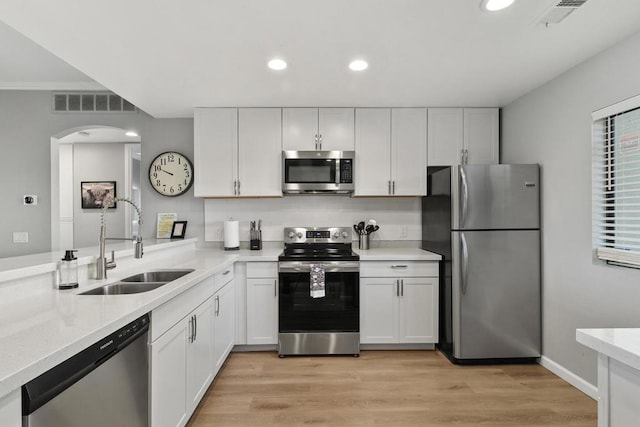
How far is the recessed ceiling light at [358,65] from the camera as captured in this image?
2330 millimetres

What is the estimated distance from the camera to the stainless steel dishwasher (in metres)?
0.92

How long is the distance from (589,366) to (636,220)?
111cm

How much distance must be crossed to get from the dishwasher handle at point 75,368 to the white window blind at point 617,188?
277 centimetres

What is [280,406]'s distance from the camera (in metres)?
2.23

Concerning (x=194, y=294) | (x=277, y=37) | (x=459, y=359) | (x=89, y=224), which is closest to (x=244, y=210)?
(x=194, y=294)

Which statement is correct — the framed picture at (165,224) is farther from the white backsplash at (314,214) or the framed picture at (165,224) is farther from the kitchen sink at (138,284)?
the kitchen sink at (138,284)

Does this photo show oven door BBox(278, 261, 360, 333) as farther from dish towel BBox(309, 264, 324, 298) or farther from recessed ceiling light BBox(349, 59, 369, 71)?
recessed ceiling light BBox(349, 59, 369, 71)

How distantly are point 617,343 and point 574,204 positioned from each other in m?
1.80

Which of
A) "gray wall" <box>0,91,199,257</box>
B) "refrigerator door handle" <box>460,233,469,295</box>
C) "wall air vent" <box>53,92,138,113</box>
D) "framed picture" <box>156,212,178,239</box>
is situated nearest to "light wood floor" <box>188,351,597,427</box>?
"refrigerator door handle" <box>460,233,469,295</box>

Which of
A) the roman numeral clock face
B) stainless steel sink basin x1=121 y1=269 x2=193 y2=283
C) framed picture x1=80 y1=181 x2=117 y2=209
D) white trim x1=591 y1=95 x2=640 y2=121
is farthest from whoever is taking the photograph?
framed picture x1=80 y1=181 x2=117 y2=209

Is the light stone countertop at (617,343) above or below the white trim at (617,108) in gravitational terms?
below

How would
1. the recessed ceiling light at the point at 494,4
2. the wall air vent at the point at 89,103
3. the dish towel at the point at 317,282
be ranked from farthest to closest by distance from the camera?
the wall air vent at the point at 89,103, the dish towel at the point at 317,282, the recessed ceiling light at the point at 494,4

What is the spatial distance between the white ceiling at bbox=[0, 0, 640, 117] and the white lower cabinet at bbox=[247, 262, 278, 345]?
5.39 ft

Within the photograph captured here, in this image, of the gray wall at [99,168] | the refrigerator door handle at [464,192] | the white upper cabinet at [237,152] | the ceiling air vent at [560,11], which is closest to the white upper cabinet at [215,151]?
the white upper cabinet at [237,152]
